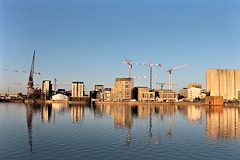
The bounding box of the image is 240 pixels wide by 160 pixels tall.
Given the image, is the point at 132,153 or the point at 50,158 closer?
the point at 50,158

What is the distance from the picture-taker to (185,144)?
49.8m

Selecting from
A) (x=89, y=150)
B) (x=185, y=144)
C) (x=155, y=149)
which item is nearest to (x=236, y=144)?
(x=185, y=144)

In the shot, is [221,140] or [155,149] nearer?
[155,149]

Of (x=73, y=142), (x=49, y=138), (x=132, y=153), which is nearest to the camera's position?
(x=132, y=153)

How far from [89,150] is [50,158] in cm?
714

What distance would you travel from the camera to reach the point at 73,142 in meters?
49.4

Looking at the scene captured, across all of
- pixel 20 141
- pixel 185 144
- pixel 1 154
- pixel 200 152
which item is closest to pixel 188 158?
pixel 200 152

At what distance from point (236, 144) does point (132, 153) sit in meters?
20.3

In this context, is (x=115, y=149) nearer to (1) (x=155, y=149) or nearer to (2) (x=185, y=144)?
(1) (x=155, y=149)

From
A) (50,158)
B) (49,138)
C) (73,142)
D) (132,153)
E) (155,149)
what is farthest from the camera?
(49,138)

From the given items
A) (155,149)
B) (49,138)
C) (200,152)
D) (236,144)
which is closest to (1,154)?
(49,138)

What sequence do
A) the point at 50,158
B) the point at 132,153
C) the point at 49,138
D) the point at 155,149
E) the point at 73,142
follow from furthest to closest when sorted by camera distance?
the point at 49,138 < the point at 73,142 < the point at 155,149 < the point at 132,153 < the point at 50,158

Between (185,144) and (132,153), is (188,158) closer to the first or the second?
(132,153)

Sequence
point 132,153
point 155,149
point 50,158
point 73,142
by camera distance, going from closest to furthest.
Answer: point 50,158
point 132,153
point 155,149
point 73,142
